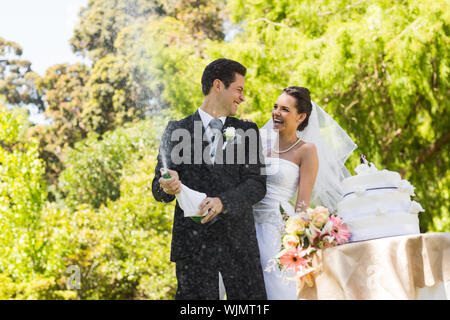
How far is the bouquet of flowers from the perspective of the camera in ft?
8.91

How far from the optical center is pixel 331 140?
3705 millimetres

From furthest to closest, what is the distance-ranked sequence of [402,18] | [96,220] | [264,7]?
1. [96,220]
2. [264,7]
3. [402,18]

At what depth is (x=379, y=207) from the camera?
2.67 m

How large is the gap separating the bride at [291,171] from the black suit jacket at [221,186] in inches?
8.7

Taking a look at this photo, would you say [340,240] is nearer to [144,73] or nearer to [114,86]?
[144,73]

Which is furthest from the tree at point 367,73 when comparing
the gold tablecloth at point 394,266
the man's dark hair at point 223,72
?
the gold tablecloth at point 394,266

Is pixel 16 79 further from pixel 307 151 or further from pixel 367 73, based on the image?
pixel 307 151

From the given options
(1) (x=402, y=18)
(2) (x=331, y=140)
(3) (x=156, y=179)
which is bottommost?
(3) (x=156, y=179)

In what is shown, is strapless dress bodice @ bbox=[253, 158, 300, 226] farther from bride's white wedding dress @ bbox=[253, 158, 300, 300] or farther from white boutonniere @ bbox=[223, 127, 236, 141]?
white boutonniere @ bbox=[223, 127, 236, 141]

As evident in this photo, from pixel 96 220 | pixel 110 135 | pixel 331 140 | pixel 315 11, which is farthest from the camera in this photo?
pixel 110 135

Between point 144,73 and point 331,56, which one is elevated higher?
point 144,73

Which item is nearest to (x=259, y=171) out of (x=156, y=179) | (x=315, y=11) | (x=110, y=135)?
(x=156, y=179)

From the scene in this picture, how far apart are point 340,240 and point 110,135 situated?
11.2 m

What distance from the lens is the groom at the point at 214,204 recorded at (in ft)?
8.96
